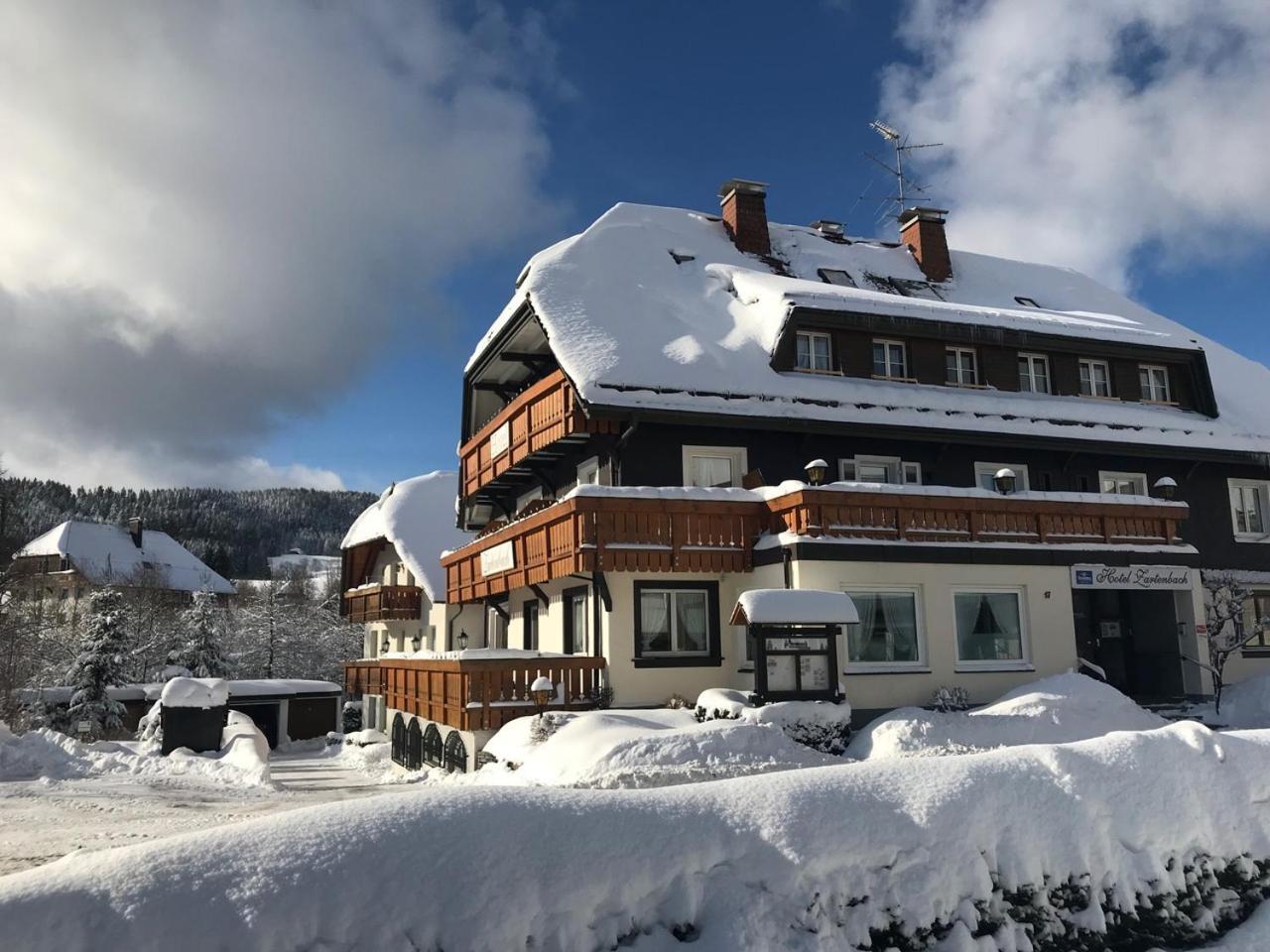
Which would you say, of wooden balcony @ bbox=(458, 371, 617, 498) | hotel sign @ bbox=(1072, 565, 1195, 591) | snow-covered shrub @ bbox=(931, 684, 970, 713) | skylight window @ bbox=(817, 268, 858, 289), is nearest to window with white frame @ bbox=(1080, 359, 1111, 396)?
skylight window @ bbox=(817, 268, 858, 289)

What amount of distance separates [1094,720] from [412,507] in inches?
1157

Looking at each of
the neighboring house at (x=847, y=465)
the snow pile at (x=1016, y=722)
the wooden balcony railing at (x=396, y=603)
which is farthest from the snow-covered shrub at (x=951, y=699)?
the wooden balcony railing at (x=396, y=603)

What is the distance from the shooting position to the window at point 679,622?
61.5 ft

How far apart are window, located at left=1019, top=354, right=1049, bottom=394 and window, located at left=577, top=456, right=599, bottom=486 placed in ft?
35.2

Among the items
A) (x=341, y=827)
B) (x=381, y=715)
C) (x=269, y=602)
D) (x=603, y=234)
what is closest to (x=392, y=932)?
(x=341, y=827)

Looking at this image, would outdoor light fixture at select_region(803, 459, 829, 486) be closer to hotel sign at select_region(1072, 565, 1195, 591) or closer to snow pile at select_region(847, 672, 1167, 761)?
snow pile at select_region(847, 672, 1167, 761)

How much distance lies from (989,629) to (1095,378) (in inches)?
380

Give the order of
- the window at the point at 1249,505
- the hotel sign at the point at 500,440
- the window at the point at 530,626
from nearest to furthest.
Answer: the window at the point at 530,626 → the window at the point at 1249,505 → the hotel sign at the point at 500,440

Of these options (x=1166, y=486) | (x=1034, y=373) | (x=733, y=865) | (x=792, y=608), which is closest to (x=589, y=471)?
(x=792, y=608)

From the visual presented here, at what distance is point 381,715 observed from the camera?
112ft

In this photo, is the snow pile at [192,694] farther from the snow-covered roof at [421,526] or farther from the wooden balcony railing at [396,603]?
the wooden balcony railing at [396,603]

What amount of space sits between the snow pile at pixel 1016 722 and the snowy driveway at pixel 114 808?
749 centimetres

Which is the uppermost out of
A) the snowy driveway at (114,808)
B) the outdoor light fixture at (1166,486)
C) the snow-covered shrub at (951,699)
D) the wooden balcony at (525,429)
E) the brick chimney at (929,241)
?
the brick chimney at (929,241)

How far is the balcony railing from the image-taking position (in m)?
17.7
